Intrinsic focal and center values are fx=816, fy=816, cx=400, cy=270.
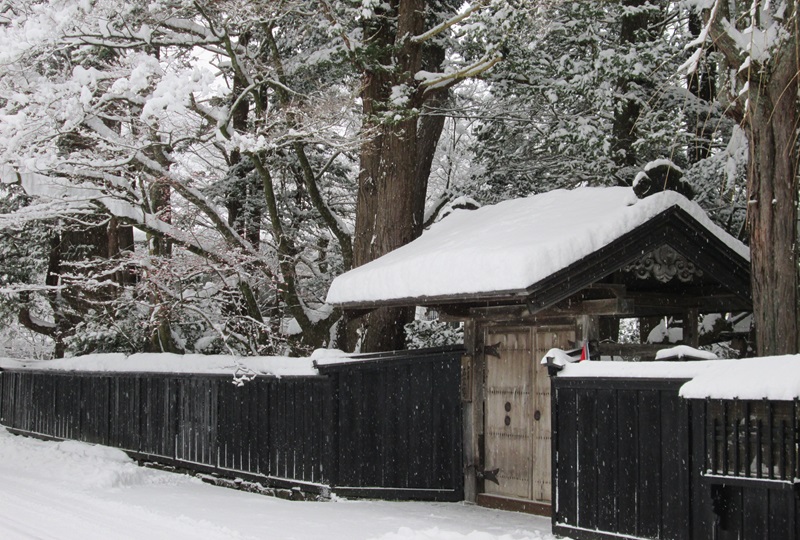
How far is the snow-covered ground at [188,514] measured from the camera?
893cm

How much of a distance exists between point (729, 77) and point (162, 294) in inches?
436

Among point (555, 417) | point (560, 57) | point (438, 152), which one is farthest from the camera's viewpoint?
point (438, 152)

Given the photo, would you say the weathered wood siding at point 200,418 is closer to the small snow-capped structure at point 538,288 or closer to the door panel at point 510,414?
the small snow-capped structure at point 538,288

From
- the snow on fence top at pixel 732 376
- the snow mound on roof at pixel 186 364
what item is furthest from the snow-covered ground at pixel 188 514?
the snow on fence top at pixel 732 376

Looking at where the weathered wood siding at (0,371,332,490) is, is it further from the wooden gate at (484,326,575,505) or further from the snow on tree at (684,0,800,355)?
the snow on tree at (684,0,800,355)

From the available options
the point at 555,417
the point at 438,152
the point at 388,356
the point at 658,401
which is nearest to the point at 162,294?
the point at 388,356

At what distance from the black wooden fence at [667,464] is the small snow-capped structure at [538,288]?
1381 millimetres

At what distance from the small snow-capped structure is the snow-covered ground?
2.98 feet

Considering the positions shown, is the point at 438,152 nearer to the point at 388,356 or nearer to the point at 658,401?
the point at 388,356

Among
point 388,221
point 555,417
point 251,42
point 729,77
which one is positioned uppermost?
point 251,42

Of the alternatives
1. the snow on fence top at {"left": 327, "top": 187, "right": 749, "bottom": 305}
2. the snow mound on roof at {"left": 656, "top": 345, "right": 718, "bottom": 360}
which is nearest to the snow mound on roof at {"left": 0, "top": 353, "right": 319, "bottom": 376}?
the snow on fence top at {"left": 327, "top": 187, "right": 749, "bottom": 305}

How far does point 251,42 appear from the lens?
21.3 m

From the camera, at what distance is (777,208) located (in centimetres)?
890

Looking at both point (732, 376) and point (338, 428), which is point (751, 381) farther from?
point (338, 428)
